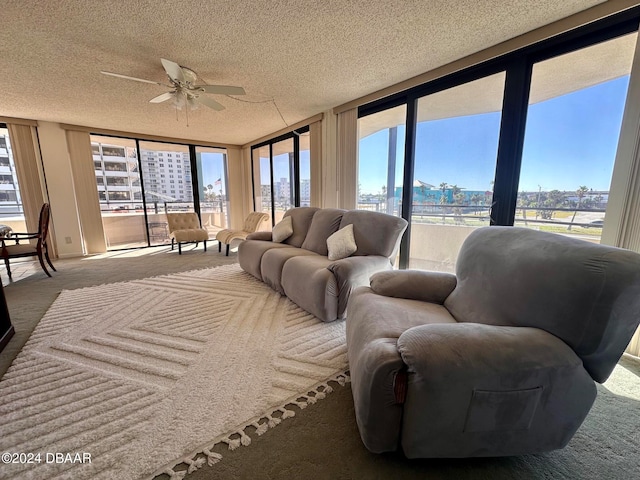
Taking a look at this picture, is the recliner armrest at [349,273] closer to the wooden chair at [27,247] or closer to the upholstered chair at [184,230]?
the upholstered chair at [184,230]

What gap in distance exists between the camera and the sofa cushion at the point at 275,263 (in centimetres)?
278

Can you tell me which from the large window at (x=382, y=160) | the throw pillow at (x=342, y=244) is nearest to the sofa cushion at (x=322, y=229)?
the throw pillow at (x=342, y=244)

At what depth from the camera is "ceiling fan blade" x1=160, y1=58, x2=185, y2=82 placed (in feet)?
6.98

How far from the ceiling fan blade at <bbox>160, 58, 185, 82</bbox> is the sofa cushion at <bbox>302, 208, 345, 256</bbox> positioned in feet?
6.21

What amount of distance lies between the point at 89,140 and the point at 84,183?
78 cm

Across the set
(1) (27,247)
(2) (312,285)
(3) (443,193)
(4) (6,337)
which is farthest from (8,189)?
(3) (443,193)

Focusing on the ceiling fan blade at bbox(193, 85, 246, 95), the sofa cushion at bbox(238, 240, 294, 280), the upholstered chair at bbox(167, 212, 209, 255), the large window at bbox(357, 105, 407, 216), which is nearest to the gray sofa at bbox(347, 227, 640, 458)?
the sofa cushion at bbox(238, 240, 294, 280)

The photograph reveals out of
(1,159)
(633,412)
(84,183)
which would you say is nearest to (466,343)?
(633,412)

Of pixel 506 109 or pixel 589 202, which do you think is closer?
pixel 589 202

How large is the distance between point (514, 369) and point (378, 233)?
5.44ft

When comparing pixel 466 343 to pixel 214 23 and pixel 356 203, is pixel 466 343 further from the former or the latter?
pixel 356 203

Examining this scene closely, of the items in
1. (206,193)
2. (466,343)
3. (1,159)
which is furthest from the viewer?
(206,193)

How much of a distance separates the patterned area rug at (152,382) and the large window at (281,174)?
2.94 meters

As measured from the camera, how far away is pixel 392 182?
3.54m
